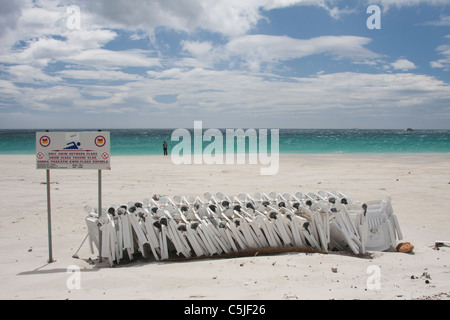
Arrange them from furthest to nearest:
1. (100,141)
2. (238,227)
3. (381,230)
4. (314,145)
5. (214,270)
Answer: (314,145), (381,230), (238,227), (100,141), (214,270)

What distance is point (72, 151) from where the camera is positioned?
655 centimetres

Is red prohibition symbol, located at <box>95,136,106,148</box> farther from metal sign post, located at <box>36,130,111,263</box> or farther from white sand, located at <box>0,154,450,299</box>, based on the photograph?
A: white sand, located at <box>0,154,450,299</box>

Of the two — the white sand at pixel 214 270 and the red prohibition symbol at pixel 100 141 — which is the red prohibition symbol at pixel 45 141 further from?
the white sand at pixel 214 270

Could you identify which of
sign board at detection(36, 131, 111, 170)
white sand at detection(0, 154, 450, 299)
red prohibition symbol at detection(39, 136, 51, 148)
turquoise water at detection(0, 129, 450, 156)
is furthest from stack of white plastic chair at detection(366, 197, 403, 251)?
turquoise water at detection(0, 129, 450, 156)

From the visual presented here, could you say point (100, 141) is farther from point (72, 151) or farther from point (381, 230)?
point (381, 230)

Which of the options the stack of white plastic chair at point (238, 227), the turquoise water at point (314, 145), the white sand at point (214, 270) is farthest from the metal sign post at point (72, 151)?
the turquoise water at point (314, 145)

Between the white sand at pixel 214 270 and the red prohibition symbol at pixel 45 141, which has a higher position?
the red prohibition symbol at pixel 45 141

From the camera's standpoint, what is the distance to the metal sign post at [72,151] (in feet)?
21.3

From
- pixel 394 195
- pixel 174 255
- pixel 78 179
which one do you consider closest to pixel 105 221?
pixel 174 255

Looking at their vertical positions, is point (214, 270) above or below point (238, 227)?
below

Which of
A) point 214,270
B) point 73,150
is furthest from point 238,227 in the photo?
point 73,150

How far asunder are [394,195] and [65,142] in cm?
1028

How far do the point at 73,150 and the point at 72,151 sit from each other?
0.02 m

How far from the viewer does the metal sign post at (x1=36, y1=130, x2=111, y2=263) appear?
6496mm
